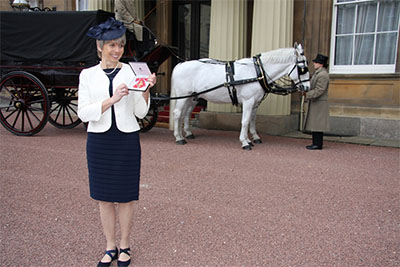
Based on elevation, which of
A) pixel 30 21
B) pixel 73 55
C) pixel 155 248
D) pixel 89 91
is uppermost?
pixel 30 21

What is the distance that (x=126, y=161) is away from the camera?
261 centimetres

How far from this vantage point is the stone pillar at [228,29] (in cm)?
900

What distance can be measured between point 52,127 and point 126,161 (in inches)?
293

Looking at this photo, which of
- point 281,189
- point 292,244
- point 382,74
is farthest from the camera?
point 382,74

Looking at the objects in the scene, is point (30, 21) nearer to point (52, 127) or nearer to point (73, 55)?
point (73, 55)

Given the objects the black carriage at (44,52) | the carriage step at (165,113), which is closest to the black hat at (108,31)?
the black carriage at (44,52)

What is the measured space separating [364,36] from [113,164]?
8.04m

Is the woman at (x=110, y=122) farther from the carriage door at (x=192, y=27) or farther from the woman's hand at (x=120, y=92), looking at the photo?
the carriage door at (x=192, y=27)

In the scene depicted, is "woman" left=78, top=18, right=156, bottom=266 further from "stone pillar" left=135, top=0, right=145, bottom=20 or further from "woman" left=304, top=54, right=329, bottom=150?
"stone pillar" left=135, top=0, right=145, bottom=20

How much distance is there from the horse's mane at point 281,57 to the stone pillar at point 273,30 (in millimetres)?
1776

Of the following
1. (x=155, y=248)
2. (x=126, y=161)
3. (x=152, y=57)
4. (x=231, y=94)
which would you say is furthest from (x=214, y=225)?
(x=152, y=57)

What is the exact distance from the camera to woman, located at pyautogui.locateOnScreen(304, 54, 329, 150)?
6.73 meters

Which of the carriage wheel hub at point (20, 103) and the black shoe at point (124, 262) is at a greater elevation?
the carriage wheel hub at point (20, 103)

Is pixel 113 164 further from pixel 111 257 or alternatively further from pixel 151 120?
pixel 151 120
